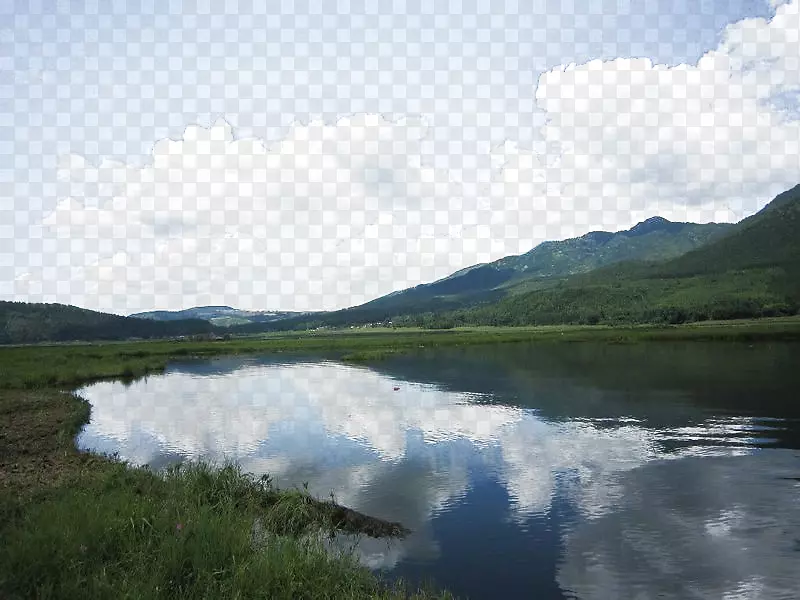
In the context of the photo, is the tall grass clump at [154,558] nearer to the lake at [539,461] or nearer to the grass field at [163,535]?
the grass field at [163,535]

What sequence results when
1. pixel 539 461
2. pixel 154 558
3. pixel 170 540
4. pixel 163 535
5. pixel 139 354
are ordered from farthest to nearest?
pixel 139 354 → pixel 539 461 → pixel 163 535 → pixel 170 540 → pixel 154 558

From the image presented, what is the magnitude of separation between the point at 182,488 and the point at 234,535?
6.25 metres

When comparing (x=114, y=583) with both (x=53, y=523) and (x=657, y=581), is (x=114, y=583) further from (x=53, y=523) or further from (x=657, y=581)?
(x=657, y=581)

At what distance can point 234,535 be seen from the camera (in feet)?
42.2

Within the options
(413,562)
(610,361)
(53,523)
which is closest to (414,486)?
(413,562)

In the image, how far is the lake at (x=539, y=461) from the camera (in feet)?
52.1

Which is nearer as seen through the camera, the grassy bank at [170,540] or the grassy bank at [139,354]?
the grassy bank at [170,540]

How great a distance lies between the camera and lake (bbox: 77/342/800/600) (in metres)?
15.9

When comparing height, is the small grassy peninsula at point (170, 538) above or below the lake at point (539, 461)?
above

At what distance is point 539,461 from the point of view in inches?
1078

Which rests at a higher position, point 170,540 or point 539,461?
point 170,540

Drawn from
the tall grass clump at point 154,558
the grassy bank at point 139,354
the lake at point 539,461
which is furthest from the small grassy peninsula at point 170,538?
the grassy bank at point 139,354

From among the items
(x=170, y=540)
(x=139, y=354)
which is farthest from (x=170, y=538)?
(x=139, y=354)

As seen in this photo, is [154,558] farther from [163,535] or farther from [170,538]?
[163,535]
